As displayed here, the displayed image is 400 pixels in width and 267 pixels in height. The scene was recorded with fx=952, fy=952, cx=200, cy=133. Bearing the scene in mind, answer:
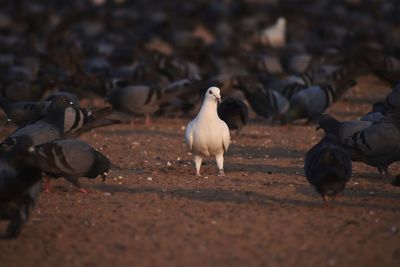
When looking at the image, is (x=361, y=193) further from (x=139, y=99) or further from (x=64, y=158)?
(x=139, y=99)

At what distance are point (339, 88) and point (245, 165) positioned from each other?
555 centimetres

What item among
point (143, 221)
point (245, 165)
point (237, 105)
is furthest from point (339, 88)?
point (143, 221)

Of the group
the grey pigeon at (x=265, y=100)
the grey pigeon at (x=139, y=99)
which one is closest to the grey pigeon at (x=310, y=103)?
the grey pigeon at (x=265, y=100)

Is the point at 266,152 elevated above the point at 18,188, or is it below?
below

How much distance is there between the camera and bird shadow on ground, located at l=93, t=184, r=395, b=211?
387 inches

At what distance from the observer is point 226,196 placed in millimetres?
10188

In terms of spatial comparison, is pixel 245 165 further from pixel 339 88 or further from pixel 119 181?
pixel 339 88

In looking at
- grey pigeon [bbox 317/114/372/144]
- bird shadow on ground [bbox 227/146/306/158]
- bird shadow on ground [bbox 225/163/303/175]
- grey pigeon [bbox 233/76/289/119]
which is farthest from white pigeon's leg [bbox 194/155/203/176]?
grey pigeon [bbox 233/76/289/119]

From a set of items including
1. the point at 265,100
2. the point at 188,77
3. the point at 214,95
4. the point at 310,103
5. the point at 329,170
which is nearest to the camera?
the point at 329,170

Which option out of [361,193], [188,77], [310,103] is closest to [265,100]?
[310,103]

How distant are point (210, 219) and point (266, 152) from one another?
16.6 ft

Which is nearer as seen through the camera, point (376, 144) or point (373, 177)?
point (376, 144)

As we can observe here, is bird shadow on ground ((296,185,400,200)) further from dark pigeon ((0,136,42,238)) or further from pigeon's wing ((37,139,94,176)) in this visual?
dark pigeon ((0,136,42,238))

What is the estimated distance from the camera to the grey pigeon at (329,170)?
9.20m
